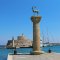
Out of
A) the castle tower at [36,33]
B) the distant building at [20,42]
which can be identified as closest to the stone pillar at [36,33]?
the castle tower at [36,33]

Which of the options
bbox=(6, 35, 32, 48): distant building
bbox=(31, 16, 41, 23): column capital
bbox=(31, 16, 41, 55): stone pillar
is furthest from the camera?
bbox=(6, 35, 32, 48): distant building

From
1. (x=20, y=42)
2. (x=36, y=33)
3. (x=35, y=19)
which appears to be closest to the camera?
(x=36, y=33)

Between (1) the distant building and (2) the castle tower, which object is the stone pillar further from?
(1) the distant building

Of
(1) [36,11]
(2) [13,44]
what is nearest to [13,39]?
(2) [13,44]

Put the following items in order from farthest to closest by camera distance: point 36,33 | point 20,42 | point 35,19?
1. point 20,42
2. point 35,19
3. point 36,33

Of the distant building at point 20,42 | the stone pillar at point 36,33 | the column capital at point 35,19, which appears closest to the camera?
the stone pillar at point 36,33

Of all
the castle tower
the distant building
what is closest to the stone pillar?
the castle tower

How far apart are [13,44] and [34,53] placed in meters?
72.5

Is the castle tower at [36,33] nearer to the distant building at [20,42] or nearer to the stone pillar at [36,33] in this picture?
the stone pillar at [36,33]

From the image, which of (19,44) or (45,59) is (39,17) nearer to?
(45,59)

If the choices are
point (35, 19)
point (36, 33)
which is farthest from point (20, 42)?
point (36, 33)

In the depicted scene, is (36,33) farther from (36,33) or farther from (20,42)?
(20,42)

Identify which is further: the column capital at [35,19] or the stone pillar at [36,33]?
the column capital at [35,19]

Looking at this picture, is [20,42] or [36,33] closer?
[36,33]
